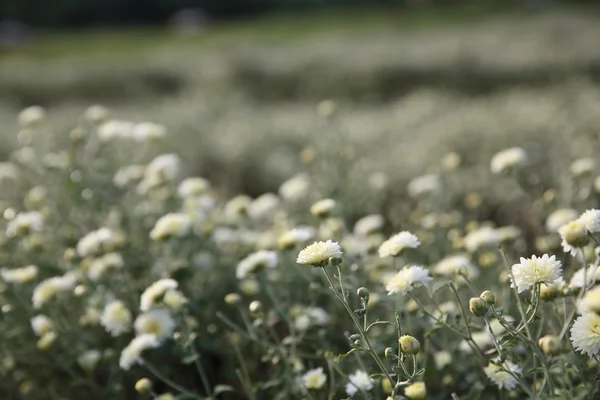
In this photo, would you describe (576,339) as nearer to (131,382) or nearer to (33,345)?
(131,382)

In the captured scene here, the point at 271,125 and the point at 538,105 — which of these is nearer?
the point at 538,105

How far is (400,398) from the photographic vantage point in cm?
134

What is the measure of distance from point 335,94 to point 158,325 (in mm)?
5519

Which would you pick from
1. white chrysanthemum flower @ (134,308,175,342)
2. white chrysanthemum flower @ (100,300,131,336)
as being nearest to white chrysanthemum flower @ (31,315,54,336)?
white chrysanthemum flower @ (100,300,131,336)

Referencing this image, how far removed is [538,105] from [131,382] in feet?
11.0

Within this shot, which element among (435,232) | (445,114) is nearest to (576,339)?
(435,232)

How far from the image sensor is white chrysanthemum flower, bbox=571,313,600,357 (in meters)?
1.22

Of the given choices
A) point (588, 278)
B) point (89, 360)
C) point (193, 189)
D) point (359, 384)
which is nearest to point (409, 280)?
point (359, 384)

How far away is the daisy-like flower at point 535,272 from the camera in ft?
4.17

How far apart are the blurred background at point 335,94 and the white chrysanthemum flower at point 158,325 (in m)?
1.20

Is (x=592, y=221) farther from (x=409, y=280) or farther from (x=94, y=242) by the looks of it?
(x=94, y=242)

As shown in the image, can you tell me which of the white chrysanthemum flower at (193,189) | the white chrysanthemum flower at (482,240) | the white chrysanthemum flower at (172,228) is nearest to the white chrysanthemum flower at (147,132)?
the white chrysanthemum flower at (193,189)

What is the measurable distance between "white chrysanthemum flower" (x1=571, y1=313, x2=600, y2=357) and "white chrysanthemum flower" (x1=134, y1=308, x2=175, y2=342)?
3.56 feet

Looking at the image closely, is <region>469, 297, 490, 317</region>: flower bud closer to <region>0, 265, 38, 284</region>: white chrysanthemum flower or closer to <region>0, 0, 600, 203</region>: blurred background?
<region>0, 265, 38, 284</region>: white chrysanthemum flower
